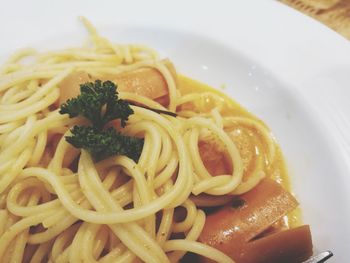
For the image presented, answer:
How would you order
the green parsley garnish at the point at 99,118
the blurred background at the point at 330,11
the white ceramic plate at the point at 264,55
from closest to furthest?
the green parsley garnish at the point at 99,118 → the white ceramic plate at the point at 264,55 → the blurred background at the point at 330,11

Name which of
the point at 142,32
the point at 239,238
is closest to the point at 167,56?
the point at 142,32

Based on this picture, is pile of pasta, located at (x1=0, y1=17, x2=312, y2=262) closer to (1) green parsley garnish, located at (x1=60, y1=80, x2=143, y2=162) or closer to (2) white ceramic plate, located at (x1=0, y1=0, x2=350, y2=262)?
(1) green parsley garnish, located at (x1=60, y1=80, x2=143, y2=162)

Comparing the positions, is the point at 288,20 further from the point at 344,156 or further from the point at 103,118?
the point at 103,118

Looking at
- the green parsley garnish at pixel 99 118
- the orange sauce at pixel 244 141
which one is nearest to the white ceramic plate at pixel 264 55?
the orange sauce at pixel 244 141

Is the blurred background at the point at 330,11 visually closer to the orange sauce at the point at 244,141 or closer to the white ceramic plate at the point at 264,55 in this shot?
the white ceramic plate at the point at 264,55

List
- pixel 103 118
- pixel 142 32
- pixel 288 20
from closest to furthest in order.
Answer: pixel 103 118, pixel 288 20, pixel 142 32

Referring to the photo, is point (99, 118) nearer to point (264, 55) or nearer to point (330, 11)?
point (264, 55)
